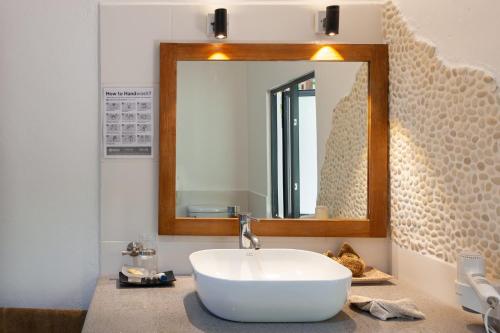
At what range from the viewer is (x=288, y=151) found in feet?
6.07

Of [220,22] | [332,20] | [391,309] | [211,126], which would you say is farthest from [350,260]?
[220,22]

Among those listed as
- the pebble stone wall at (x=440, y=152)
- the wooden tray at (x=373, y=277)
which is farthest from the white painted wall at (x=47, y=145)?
the pebble stone wall at (x=440, y=152)

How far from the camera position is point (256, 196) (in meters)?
1.85

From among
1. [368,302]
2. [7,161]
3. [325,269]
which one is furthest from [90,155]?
[368,302]

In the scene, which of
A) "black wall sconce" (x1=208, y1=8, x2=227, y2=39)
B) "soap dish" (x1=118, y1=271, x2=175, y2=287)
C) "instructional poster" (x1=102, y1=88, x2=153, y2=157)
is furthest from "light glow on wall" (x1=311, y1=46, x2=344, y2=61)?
"soap dish" (x1=118, y1=271, x2=175, y2=287)

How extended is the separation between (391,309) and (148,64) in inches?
51.1

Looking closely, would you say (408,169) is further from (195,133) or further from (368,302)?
(195,133)

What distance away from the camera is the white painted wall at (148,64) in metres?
1.85

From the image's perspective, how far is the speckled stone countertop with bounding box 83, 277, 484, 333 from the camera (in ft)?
4.19

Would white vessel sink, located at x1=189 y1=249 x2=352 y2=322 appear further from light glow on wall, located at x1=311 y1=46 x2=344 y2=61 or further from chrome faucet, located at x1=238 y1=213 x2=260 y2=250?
light glow on wall, located at x1=311 y1=46 x2=344 y2=61

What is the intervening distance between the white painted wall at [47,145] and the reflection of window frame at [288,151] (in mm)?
738

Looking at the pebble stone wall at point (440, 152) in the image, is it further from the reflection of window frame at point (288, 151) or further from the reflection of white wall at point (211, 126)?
the reflection of white wall at point (211, 126)

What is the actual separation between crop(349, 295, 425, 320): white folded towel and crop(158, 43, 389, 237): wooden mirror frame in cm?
48

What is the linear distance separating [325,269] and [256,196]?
0.42 meters
